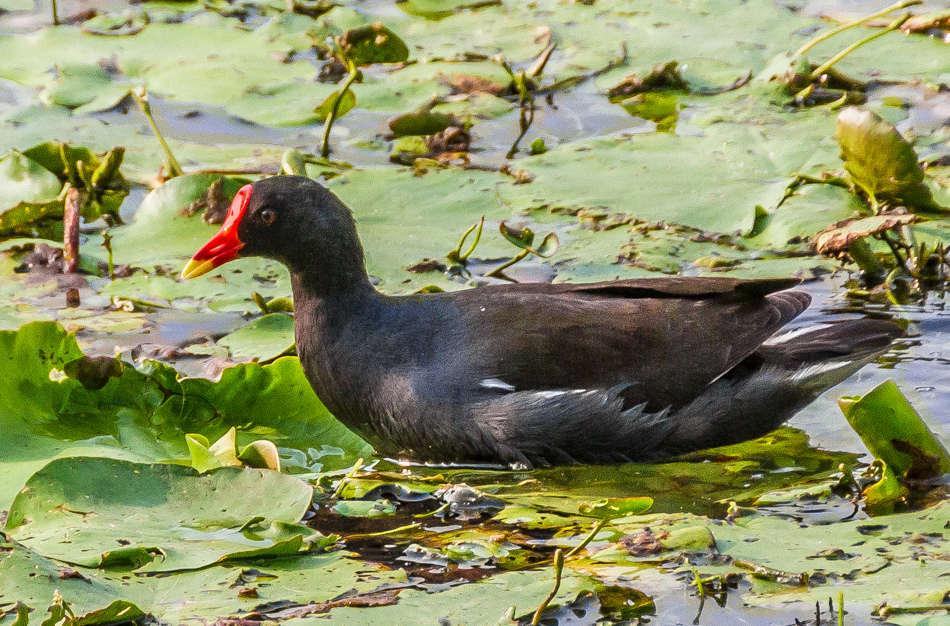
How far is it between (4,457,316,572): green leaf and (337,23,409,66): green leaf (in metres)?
2.70

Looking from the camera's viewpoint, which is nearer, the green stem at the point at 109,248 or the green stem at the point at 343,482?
the green stem at the point at 343,482

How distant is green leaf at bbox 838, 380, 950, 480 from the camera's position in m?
3.08

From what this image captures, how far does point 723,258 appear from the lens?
4.55 metres

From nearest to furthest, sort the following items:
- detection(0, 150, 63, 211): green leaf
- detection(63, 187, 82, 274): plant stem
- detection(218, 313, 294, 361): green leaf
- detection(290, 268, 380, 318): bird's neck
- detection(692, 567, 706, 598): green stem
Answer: detection(692, 567, 706, 598): green stem → detection(290, 268, 380, 318): bird's neck → detection(218, 313, 294, 361): green leaf → detection(63, 187, 82, 274): plant stem → detection(0, 150, 63, 211): green leaf

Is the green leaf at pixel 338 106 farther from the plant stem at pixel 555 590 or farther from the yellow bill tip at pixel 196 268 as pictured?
the plant stem at pixel 555 590

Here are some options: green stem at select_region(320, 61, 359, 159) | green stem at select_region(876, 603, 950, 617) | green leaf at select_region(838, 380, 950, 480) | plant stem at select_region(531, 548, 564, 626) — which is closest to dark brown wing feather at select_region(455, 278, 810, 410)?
green leaf at select_region(838, 380, 950, 480)

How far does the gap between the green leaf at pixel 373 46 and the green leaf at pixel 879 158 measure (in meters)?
1.90

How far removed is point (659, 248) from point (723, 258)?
224 mm

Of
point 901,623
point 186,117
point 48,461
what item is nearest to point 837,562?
point 901,623

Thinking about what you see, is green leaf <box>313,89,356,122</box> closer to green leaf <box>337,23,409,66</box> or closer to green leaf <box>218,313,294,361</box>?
green leaf <box>337,23,409,66</box>

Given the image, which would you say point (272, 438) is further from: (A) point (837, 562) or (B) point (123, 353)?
(A) point (837, 562)

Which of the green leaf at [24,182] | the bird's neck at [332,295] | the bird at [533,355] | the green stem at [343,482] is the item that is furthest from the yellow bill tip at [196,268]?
the green leaf at [24,182]

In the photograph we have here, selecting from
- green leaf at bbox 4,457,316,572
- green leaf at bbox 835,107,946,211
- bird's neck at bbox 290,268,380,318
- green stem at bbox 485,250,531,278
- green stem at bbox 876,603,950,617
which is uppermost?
green leaf at bbox 835,107,946,211

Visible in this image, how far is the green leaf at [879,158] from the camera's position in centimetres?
440
